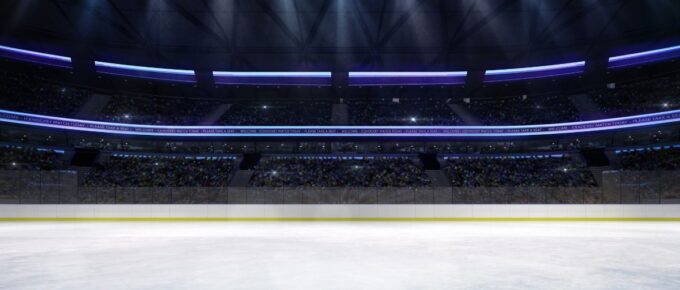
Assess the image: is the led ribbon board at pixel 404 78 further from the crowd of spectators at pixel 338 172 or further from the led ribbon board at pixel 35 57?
the led ribbon board at pixel 35 57

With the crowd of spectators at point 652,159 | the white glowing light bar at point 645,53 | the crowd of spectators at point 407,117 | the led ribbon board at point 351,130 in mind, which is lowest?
the crowd of spectators at point 652,159

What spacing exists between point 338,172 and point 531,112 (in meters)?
17.9

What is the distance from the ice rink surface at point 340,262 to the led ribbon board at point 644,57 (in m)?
29.2

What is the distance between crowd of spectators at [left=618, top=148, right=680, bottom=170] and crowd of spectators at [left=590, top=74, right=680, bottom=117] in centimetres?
309

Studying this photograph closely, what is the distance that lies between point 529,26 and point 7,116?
36.4m

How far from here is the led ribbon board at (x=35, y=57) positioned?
38.2m

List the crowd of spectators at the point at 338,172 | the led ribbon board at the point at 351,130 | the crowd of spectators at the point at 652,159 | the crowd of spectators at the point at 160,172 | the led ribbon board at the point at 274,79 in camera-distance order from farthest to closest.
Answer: the led ribbon board at the point at 274,79
the led ribbon board at the point at 351,130
the crowd of spectators at the point at 338,172
the crowd of spectators at the point at 160,172
the crowd of spectators at the point at 652,159

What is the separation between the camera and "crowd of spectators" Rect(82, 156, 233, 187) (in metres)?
42.3

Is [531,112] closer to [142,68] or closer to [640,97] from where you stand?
[640,97]

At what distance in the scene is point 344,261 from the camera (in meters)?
9.87

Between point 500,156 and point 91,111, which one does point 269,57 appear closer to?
point 91,111

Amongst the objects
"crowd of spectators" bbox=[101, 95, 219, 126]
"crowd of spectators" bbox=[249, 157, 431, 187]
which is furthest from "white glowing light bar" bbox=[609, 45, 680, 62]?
"crowd of spectators" bbox=[101, 95, 219, 126]

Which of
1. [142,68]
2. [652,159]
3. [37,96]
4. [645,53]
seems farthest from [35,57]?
[652,159]

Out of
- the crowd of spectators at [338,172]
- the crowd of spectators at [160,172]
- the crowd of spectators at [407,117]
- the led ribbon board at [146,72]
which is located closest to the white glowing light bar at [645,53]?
the crowd of spectators at [407,117]
